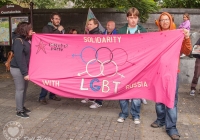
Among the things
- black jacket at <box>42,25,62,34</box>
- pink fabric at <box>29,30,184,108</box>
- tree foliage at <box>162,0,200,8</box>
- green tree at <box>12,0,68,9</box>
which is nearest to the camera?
pink fabric at <box>29,30,184,108</box>

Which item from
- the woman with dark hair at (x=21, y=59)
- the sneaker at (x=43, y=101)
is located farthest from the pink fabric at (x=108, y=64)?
the sneaker at (x=43, y=101)

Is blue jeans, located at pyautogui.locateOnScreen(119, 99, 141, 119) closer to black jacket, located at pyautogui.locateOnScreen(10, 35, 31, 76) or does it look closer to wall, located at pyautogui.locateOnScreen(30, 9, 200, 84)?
black jacket, located at pyautogui.locateOnScreen(10, 35, 31, 76)

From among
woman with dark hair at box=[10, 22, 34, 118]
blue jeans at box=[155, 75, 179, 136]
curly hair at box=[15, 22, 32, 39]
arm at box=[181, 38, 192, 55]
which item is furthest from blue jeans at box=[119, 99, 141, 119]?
curly hair at box=[15, 22, 32, 39]

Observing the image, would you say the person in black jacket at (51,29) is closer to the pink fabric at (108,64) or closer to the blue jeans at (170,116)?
the pink fabric at (108,64)

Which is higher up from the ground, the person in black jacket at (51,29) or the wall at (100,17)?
the wall at (100,17)

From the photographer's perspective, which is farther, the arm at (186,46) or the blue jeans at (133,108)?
the blue jeans at (133,108)

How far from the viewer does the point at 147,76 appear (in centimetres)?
488

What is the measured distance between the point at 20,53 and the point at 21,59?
12cm

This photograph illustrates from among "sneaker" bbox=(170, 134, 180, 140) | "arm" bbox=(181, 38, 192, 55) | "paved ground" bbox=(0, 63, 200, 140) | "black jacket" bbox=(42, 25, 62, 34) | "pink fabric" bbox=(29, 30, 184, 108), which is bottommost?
"paved ground" bbox=(0, 63, 200, 140)

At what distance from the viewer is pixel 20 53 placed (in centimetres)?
500

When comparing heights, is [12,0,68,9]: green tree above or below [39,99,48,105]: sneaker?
above

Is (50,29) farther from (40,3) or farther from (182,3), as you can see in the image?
(40,3)

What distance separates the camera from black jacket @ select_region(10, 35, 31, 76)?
499 centimetres

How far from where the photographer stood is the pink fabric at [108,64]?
464 centimetres
